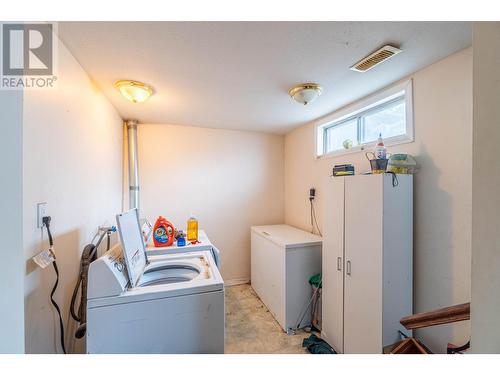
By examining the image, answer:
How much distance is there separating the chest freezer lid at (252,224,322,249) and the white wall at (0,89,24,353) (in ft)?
6.35

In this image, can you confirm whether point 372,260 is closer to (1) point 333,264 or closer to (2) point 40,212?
(1) point 333,264

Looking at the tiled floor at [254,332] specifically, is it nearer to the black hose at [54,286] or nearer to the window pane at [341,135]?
the black hose at [54,286]

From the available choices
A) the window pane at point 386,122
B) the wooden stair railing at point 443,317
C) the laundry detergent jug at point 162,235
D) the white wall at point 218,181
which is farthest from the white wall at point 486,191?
the white wall at point 218,181

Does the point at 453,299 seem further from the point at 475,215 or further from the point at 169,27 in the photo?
the point at 169,27

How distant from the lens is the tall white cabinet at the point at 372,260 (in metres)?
1.51

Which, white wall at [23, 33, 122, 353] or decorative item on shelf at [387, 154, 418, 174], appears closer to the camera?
white wall at [23, 33, 122, 353]

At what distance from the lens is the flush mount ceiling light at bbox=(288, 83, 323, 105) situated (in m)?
1.78

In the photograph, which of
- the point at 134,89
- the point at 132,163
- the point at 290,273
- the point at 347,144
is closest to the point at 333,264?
the point at 290,273

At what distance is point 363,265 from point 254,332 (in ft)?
4.42

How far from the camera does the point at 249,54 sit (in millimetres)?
1367

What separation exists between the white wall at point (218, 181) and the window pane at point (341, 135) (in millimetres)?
979

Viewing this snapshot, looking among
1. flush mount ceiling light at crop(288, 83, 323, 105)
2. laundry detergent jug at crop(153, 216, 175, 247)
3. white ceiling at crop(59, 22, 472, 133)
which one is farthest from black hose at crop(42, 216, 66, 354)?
flush mount ceiling light at crop(288, 83, 323, 105)

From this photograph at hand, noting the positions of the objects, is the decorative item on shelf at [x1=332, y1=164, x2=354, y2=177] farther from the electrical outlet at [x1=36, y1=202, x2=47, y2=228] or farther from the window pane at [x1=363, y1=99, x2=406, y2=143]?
the electrical outlet at [x1=36, y1=202, x2=47, y2=228]
